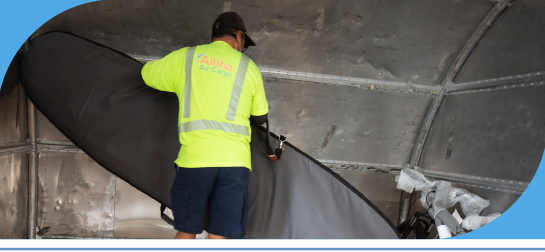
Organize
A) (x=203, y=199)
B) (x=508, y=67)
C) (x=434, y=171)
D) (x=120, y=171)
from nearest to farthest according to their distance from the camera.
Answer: (x=203, y=199) → (x=120, y=171) → (x=508, y=67) → (x=434, y=171)

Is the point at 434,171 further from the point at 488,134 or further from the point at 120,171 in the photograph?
the point at 120,171

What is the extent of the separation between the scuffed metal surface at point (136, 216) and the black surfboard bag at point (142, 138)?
0.84 m

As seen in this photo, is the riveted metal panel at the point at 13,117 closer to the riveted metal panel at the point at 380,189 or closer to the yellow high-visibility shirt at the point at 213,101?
the yellow high-visibility shirt at the point at 213,101

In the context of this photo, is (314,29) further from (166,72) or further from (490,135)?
(490,135)

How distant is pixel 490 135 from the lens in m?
2.46

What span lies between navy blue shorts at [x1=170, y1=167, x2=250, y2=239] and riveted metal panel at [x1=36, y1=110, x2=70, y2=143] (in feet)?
5.17

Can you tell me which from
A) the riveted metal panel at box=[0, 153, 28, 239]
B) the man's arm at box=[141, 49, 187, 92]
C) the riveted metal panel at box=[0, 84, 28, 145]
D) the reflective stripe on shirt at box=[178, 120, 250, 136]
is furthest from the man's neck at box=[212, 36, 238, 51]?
the riveted metal panel at box=[0, 153, 28, 239]

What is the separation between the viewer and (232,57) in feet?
5.75

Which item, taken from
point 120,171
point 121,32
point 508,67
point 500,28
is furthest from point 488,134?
point 121,32

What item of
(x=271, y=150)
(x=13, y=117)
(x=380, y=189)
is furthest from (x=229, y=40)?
(x=380, y=189)

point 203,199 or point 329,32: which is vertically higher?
point 329,32

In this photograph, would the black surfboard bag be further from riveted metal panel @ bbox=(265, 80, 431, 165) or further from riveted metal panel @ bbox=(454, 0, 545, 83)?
riveted metal panel @ bbox=(454, 0, 545, 83)

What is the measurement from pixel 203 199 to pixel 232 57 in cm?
71

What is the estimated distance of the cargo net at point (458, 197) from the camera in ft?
7.50
